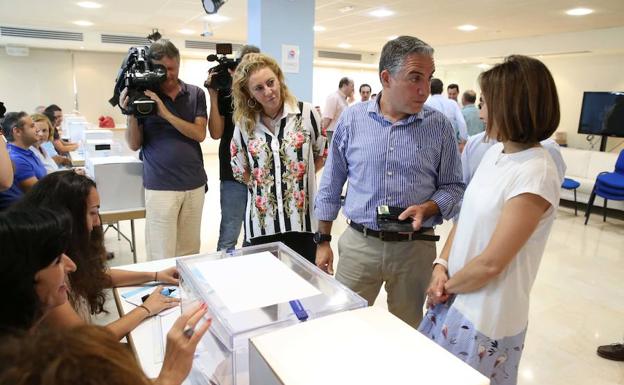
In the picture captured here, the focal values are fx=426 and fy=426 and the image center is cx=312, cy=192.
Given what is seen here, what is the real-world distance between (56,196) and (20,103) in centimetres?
995

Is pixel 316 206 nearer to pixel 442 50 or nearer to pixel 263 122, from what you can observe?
pixel 263 122

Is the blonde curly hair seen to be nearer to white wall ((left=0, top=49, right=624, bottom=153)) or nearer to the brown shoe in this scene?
the brown shoe

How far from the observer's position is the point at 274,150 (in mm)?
1792

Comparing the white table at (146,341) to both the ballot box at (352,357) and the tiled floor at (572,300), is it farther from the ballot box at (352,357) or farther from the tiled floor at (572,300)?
the tiled floor at (572,300)

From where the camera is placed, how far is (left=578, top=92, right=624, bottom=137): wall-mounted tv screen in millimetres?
6758

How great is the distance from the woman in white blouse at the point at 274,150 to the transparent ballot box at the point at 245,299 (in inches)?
26.9

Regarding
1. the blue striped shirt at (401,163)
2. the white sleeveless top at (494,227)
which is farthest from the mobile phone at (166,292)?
the white sleeveless top at (494,227)

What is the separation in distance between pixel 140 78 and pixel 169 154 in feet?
1.31

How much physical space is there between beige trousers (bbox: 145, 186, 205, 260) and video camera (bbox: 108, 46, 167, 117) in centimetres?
44

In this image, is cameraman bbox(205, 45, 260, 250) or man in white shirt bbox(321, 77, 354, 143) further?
man in white shirt bbox(321, 77, 354, 143)

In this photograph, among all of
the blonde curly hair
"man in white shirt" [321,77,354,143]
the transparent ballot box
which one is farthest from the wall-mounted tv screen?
the transparent ballot box

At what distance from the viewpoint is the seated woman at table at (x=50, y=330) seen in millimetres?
524

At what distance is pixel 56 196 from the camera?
1387 mm

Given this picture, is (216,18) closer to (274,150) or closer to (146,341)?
(274,150)
